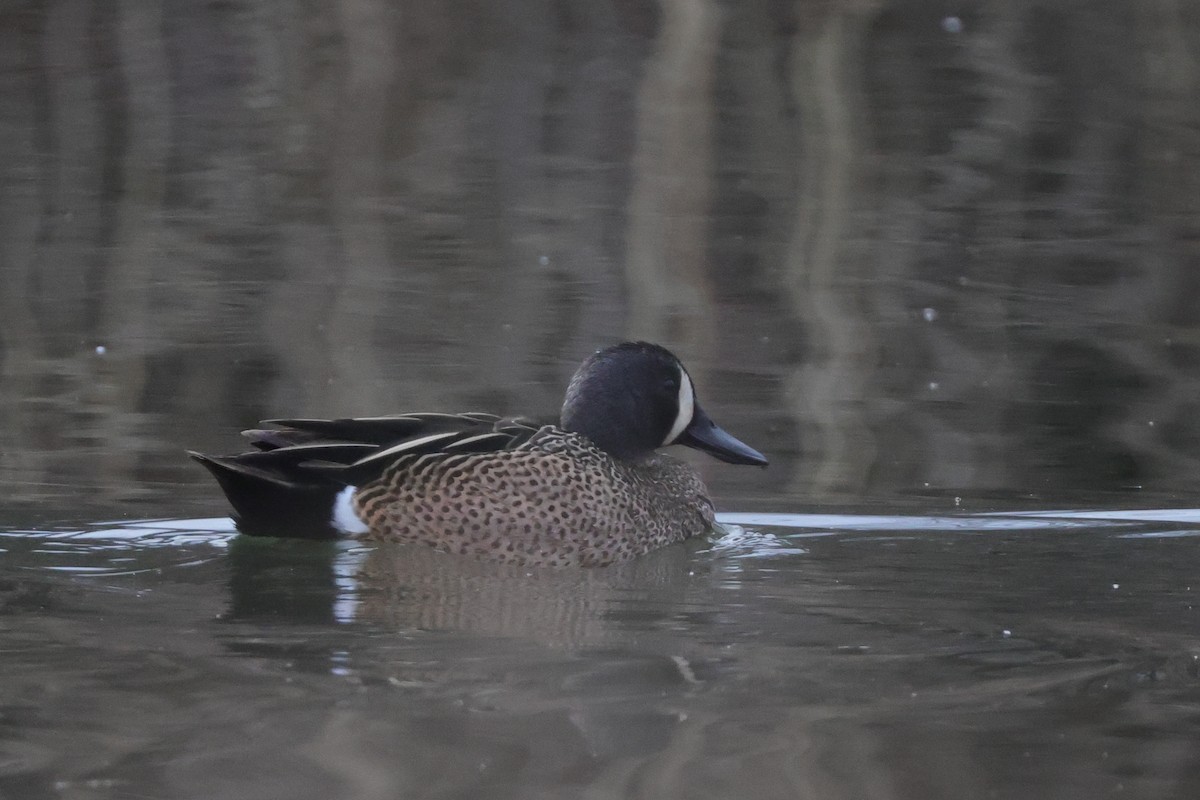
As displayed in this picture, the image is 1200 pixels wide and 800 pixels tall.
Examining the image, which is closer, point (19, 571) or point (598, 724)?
point (598, 724)

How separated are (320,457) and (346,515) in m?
0.19

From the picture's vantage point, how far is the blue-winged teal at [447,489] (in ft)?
18.4

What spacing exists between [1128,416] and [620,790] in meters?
4.58

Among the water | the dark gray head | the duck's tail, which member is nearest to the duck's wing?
the duck's tail

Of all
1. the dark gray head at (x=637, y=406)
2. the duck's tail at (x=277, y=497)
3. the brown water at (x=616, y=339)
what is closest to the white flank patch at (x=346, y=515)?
the duck's tail at (x=277, y=497)

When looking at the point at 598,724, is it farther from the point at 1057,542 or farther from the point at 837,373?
the point at 837,373

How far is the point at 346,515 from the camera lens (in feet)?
18.7

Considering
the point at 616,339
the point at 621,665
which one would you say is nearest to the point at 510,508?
the point at 621,665

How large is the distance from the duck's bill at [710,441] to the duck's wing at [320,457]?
0.73 metres

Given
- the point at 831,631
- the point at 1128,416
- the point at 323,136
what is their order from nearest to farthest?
1. the point at 831,631
2. the point at 1128,416
3. the point at 323,136

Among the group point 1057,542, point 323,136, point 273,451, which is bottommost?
point 1057,542

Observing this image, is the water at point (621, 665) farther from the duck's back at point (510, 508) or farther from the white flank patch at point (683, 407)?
the white flank patch at point (683, 407)

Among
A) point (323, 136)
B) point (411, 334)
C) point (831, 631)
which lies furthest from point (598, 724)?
point (323, 136)

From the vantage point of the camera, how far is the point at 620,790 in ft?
11.1
